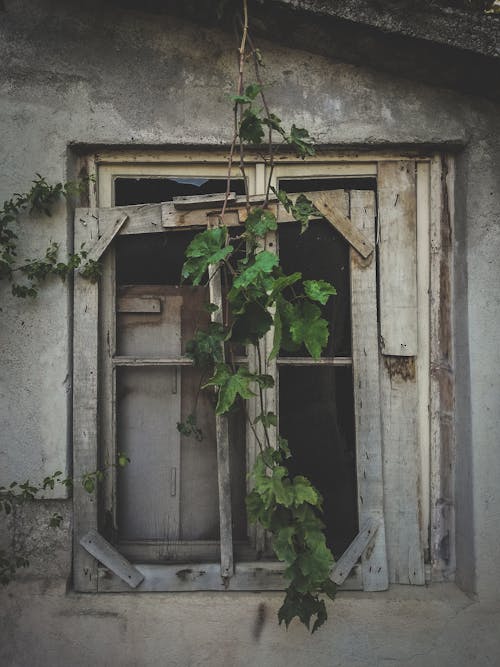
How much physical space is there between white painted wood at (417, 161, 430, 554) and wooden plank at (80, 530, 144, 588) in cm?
128

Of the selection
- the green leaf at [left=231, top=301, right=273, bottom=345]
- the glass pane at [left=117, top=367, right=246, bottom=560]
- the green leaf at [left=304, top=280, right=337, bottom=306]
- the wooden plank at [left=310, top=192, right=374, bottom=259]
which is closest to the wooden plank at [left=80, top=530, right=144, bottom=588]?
the glass pane at [left=117, top=367, right=246, bottom=560]

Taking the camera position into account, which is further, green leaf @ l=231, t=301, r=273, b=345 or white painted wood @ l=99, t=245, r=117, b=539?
white painted wood @ l=99, t=245, r=117, b=539

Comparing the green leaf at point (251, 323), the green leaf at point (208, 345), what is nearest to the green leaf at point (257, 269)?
the green leaf at point (251, 323)

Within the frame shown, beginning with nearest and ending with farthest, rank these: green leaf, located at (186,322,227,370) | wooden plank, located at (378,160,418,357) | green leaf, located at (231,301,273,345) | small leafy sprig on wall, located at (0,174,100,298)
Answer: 1. green leaf, located at (231,301,273,345)
2. green leaf, located at (186,322,227,370)
3. small leafy sprig on wall, located at (0,174,100,298)
4. wooden plank, located at (378,160,418,357)

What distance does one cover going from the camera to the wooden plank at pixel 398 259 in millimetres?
2527

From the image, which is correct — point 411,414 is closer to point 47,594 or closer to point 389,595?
point 389,595

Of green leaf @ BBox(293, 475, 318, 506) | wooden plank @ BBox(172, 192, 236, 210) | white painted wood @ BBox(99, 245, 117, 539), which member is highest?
wooden plank @ BBox(172, 192, 236, 210)

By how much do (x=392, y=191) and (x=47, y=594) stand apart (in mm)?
2292

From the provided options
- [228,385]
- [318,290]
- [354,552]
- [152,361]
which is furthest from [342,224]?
[354,552]

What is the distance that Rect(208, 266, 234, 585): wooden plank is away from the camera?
8.07 feet

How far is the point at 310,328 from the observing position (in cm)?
206

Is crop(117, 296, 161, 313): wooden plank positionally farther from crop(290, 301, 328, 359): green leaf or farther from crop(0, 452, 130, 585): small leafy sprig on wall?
crop(290, 301, 328, 359): green leaf

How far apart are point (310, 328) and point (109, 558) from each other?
135 centimetres

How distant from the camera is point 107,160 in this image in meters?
2.58
